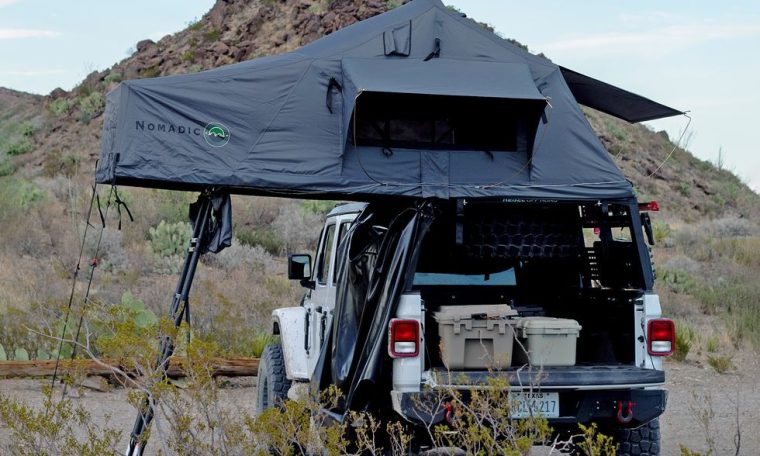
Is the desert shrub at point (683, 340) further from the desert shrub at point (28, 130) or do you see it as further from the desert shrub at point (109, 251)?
the desert shrub at point (28, 130)

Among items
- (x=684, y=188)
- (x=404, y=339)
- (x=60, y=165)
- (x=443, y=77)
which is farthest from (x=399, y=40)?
(x=684, y=188)

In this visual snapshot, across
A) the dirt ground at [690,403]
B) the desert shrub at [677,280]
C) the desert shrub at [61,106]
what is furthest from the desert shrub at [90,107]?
the dirt ground at [690,403]

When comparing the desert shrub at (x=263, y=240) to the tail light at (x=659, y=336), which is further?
the desert shrub at (x=263, y=240)

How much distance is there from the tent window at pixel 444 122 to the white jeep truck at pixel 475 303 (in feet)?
1.60

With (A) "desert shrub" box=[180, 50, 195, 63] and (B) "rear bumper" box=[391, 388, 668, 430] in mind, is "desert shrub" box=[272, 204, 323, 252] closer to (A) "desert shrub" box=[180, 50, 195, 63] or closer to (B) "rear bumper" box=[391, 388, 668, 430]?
(B) "rear bumper" box=[391, 388, 668, 430]

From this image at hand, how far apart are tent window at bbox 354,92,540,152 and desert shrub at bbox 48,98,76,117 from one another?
3810 centimetres

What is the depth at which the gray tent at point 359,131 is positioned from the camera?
752 cm

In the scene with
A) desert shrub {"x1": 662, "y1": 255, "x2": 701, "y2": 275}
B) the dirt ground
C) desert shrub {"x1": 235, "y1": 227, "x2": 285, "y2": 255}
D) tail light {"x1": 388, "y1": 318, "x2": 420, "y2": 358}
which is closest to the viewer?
tail light {"x1": 388, "y1": 318, "x2": 420, "y2": 358}

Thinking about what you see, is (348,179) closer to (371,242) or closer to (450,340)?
(371,242)

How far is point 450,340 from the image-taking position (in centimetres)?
679

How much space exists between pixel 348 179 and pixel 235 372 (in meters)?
Answer: 5.46

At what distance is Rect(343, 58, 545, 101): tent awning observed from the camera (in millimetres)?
7598

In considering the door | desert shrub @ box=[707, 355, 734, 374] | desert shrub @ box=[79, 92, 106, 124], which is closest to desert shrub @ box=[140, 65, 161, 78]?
desert shrub @ box=[79, 92, 106, 124]

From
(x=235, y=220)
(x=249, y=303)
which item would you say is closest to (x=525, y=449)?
(x=249, y=303)
